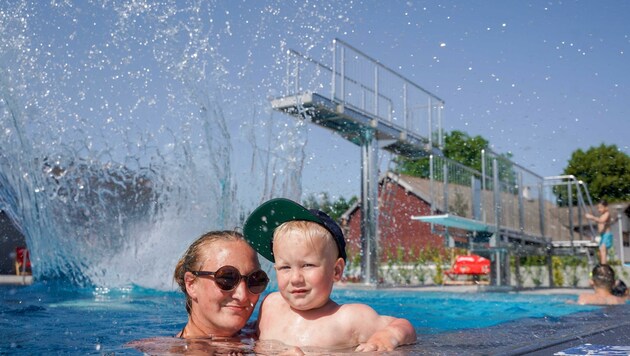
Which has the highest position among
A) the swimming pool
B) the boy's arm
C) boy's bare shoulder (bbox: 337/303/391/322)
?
boy's bare shoulder (bbox: 337/303/391/322)

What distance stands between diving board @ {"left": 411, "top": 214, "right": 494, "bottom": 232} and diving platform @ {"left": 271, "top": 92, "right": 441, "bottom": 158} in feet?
9.92

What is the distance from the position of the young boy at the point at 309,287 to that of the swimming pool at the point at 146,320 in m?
0.16

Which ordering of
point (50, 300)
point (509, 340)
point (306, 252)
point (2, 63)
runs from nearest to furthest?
point (306, 252) < point (509, 340) < point (50, 300) < point (2, 63)

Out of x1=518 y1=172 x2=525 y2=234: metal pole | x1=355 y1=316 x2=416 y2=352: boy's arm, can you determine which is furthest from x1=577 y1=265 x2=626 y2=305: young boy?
x1=518 y1=172 x2=525 y2=234: metal pole

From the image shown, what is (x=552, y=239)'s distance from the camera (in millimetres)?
15359

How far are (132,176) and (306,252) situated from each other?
8.54 m

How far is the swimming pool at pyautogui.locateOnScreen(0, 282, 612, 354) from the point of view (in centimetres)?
295

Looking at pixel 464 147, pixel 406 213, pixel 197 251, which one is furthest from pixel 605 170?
pixel 197 251

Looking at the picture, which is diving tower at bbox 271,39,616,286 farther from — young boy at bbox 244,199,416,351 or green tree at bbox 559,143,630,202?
green tree at bbox 559,143,630,202

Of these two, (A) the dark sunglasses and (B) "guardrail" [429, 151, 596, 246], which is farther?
(B) "guardrail" [429, 151, 596, 246]

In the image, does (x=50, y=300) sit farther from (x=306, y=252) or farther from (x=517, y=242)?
(x=517, y=242)

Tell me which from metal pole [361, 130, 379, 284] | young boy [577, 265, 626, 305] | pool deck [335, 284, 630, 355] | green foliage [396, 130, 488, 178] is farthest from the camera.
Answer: green foliage [396, 130, 488, 178]

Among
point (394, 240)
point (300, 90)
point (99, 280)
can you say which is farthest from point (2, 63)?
point (394, 240)

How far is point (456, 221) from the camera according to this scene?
1248 cm
